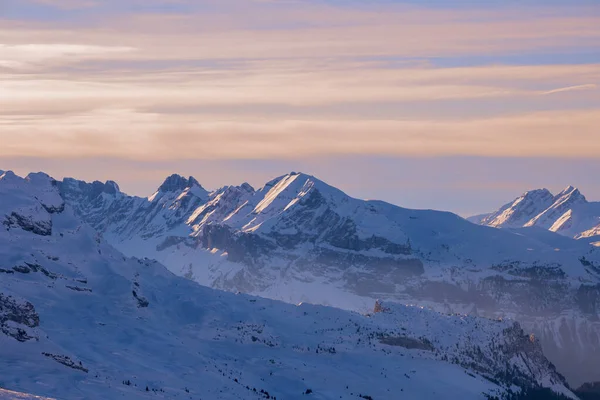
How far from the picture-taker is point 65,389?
199250 millimetres

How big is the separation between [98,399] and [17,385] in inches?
459

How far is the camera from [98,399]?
19875cm

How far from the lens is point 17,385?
193500mm

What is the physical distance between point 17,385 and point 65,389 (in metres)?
8.05

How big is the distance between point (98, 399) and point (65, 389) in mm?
4818
